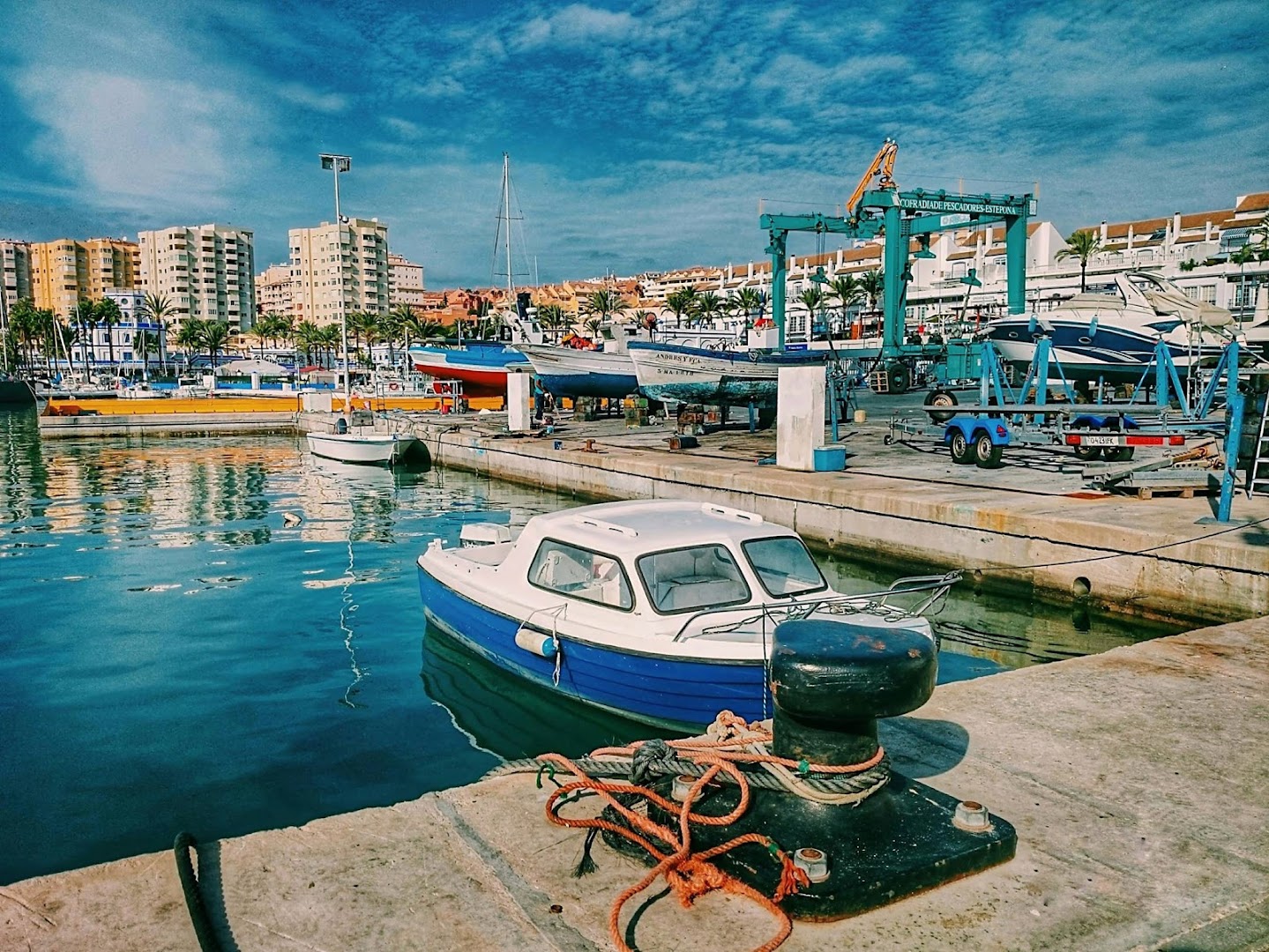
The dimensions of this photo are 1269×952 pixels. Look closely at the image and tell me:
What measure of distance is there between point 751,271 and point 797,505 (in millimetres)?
127366

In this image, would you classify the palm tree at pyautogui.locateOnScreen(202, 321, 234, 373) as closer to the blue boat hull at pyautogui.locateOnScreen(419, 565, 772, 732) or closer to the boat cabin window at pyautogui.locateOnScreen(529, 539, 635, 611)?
the blue boat hull at pyautogui.locateOnScreen(419, 565, 772, 732)

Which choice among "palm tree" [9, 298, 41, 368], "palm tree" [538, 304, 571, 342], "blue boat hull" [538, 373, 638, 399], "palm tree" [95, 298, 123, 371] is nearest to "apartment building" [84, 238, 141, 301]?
"palm tree" [9, 298, 41, 368]

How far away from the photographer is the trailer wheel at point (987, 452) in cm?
1884

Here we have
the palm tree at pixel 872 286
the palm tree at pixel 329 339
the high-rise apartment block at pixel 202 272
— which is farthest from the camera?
the high-rise apartment block at pixel 202 272

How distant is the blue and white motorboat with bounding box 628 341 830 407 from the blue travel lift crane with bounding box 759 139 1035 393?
652cm

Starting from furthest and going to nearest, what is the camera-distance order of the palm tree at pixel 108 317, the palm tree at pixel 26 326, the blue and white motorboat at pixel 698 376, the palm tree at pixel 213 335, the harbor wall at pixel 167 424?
the palm tree at pixel 26 326, the palm tree at pixel 213 335, the palm tree at pixel 108 317, the harbor wall at pixel 167 424, the blue and white motorboat at pixel 698 376

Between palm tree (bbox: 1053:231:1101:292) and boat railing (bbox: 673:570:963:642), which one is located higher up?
palm tree (bbox: 1053:231:1101:292)

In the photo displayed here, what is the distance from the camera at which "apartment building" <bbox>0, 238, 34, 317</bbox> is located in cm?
17950

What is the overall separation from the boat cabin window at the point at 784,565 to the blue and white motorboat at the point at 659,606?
12mm

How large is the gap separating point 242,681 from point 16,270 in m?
217

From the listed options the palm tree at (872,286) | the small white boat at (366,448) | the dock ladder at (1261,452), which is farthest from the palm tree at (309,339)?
the dock ladder at (1261,452)

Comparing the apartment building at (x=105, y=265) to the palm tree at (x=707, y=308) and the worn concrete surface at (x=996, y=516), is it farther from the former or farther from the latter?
the worn concrete surface at (x=996, y=516)

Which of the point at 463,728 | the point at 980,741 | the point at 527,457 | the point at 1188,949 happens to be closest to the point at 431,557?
the point at 463,728

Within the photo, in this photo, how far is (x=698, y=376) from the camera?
32.8m
